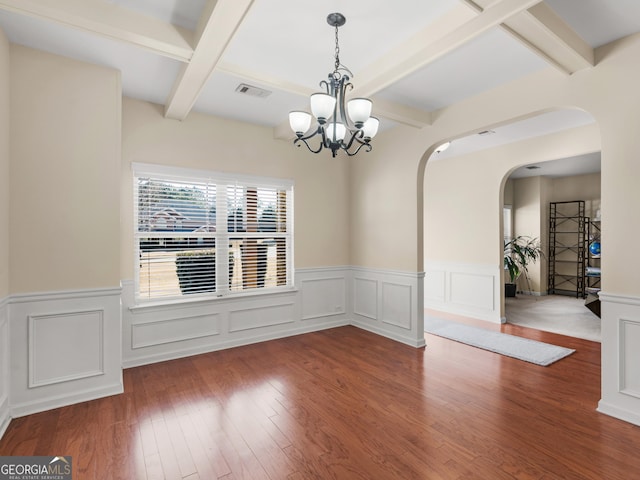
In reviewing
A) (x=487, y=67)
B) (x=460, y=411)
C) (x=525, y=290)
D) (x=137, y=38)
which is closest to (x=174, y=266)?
(x=137, y=38)

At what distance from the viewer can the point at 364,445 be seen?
2.23 m

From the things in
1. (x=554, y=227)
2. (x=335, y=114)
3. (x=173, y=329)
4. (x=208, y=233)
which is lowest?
(x=173, y=329)

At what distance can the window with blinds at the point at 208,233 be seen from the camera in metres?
3.67

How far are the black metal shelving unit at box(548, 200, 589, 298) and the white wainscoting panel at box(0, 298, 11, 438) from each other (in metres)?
9.36

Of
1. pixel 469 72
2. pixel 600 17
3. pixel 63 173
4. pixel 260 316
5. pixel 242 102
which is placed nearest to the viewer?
pixel 600 17

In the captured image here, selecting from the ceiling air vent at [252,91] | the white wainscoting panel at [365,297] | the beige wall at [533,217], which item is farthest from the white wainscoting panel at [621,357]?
the beige wall at [533,217]

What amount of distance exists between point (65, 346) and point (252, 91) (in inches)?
110

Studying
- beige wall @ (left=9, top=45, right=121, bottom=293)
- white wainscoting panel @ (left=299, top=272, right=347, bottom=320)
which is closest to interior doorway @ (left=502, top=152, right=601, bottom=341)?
white wainscoting panel @ (left=299, top=272, right=347, bottom=320)

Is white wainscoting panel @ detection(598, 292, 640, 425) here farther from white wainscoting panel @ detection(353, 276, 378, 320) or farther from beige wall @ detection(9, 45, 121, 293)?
beige wall @ detection(9, 45, 121, 293)

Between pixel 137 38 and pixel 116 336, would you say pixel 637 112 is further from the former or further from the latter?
pixel 116 336

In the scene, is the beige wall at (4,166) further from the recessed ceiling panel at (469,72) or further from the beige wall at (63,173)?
the recessed ceiling panel at (469,72)

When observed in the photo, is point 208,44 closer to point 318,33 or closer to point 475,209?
point 318,33

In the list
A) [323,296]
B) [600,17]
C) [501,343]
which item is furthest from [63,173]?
[501,343]

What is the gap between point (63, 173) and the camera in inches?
107
